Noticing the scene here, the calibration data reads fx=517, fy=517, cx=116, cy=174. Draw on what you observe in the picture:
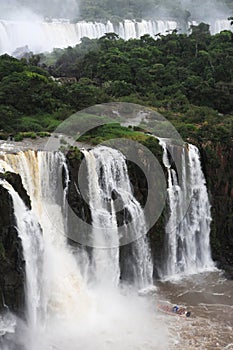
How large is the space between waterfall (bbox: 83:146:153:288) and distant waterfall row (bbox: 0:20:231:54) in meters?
33.9

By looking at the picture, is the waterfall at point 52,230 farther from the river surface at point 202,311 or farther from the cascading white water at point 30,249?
the river surface at point 202,311

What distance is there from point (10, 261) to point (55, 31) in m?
44.9

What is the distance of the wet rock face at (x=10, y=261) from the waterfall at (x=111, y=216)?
3.79 metres

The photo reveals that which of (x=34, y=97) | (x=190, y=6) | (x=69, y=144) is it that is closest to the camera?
(x=69, y=144)

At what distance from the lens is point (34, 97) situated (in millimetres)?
26109

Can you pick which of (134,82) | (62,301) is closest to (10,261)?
(62,301)

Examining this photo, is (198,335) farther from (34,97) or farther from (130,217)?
(34,97)

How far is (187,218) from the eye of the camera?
73.0 ft

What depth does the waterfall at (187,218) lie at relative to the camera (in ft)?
70.5

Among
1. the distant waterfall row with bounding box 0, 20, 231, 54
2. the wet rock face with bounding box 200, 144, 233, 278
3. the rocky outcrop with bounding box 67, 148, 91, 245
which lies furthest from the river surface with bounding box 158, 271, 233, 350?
the distant waterfall row with bounding box 0, 20, 231, 54

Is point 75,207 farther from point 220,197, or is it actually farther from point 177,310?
point 220,197

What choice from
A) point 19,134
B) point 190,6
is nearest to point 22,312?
point 19,134

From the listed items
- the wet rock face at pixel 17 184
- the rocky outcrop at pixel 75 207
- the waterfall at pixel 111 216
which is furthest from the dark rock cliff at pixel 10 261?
the waterfall at pixel 111 216

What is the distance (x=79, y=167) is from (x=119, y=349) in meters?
6.65
